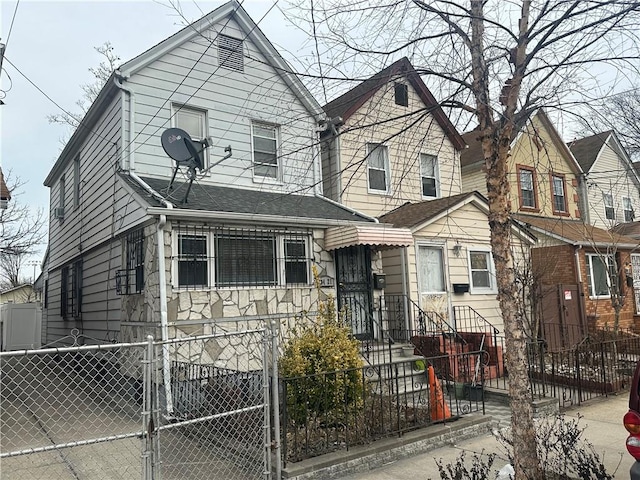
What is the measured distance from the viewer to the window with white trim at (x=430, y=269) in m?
11.9

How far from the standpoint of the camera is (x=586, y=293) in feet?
50.8

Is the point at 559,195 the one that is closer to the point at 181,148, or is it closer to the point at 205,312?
the point at 181,148

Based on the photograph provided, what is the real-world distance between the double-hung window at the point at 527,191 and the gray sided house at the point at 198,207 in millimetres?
8983

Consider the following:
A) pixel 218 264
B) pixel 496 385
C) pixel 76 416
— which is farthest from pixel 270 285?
pixel 496 385

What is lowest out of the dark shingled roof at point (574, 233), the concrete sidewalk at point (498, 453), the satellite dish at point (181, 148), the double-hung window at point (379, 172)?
the concrete sidewalk at point (498, 453)

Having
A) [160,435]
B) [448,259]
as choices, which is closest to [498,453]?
[160,435]

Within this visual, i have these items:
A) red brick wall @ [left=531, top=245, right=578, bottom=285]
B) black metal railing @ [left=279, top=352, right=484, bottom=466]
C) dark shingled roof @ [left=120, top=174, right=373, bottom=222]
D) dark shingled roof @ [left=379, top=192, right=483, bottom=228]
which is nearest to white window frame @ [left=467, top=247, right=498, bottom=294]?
dark shingled roof @ [left=379, top=192, right=483, bottom=228]

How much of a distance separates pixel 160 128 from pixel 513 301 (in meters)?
8.15

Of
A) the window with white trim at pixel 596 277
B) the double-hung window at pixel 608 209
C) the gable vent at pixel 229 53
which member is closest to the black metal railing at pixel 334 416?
the gable vent at pixel 229 53

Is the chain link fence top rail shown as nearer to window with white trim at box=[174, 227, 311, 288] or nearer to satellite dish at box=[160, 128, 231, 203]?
window with white trim at box=[174, 227, 311, 288]

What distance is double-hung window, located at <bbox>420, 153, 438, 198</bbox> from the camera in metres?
14.8

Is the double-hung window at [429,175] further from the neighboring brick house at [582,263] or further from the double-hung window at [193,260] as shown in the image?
the double-hung window at [193,260]

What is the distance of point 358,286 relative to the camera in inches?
441

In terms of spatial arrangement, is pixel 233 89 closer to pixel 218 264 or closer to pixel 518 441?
pixel 218 264
